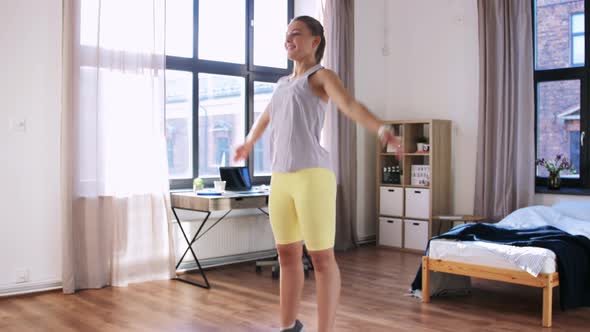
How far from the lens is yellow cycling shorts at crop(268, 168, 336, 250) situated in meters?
2.21

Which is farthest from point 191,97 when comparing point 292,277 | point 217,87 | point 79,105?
point 292,277

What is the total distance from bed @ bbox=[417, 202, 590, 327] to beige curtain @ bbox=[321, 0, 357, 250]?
202cm

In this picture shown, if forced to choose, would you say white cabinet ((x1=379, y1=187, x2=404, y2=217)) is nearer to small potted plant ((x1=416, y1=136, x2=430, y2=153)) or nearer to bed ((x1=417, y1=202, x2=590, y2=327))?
small potted plant ((x1=416, y1=136, x2=430, y2=153))

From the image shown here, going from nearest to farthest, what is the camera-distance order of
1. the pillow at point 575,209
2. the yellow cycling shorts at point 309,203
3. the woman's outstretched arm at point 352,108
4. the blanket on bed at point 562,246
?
the woman's outstretched arm at point 352,108, the yellow cycling shorts at point 309,203, the blanket on bed at point 562,246, the pillow at point 575,209

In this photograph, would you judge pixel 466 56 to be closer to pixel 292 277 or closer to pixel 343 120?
pixel 343 120

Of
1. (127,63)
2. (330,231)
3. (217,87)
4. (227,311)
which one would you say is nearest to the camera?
(330,231)

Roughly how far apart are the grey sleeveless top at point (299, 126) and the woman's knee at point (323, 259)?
333 mm

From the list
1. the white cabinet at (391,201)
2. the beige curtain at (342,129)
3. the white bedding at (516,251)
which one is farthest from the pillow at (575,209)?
the beige curtain at (342,129)

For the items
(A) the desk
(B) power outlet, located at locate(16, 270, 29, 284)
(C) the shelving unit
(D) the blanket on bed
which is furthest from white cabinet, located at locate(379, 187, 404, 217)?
(B) power outlet, located at locate(16, 270, 29, 284)

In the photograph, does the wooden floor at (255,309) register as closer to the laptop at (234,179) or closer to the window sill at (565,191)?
the laptop at (234,179)

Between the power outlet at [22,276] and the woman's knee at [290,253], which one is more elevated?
the woman's knee at [290,253]

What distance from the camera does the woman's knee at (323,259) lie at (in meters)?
2.26

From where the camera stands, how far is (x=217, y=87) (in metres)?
5.41

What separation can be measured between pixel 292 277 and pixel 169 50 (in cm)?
315
